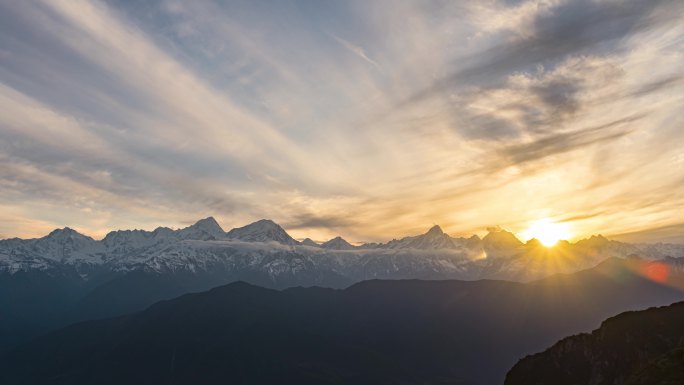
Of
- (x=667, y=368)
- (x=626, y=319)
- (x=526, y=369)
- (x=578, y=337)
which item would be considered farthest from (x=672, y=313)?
(x=667, y=368)

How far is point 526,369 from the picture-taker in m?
178

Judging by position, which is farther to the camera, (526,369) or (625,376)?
(526,369)

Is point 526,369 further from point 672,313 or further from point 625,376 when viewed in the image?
point 672,313

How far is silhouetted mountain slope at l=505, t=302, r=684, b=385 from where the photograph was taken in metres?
156

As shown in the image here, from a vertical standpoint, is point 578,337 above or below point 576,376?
above

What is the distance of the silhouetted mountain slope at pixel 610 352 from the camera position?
513ft

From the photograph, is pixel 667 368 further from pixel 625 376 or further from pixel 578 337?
pixel 578 337

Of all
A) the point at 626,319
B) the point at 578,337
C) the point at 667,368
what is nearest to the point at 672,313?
the point at 626,319

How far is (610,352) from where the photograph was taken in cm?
16450

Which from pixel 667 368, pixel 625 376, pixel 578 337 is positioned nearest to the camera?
pixel 667 368

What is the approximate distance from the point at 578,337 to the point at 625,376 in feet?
88.9

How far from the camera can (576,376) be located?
16512 centimetres

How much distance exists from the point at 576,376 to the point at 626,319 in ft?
95.3

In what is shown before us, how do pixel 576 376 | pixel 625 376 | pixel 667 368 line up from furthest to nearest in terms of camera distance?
pixel 576 376 → pixel 625 376 → pixel 667 368
